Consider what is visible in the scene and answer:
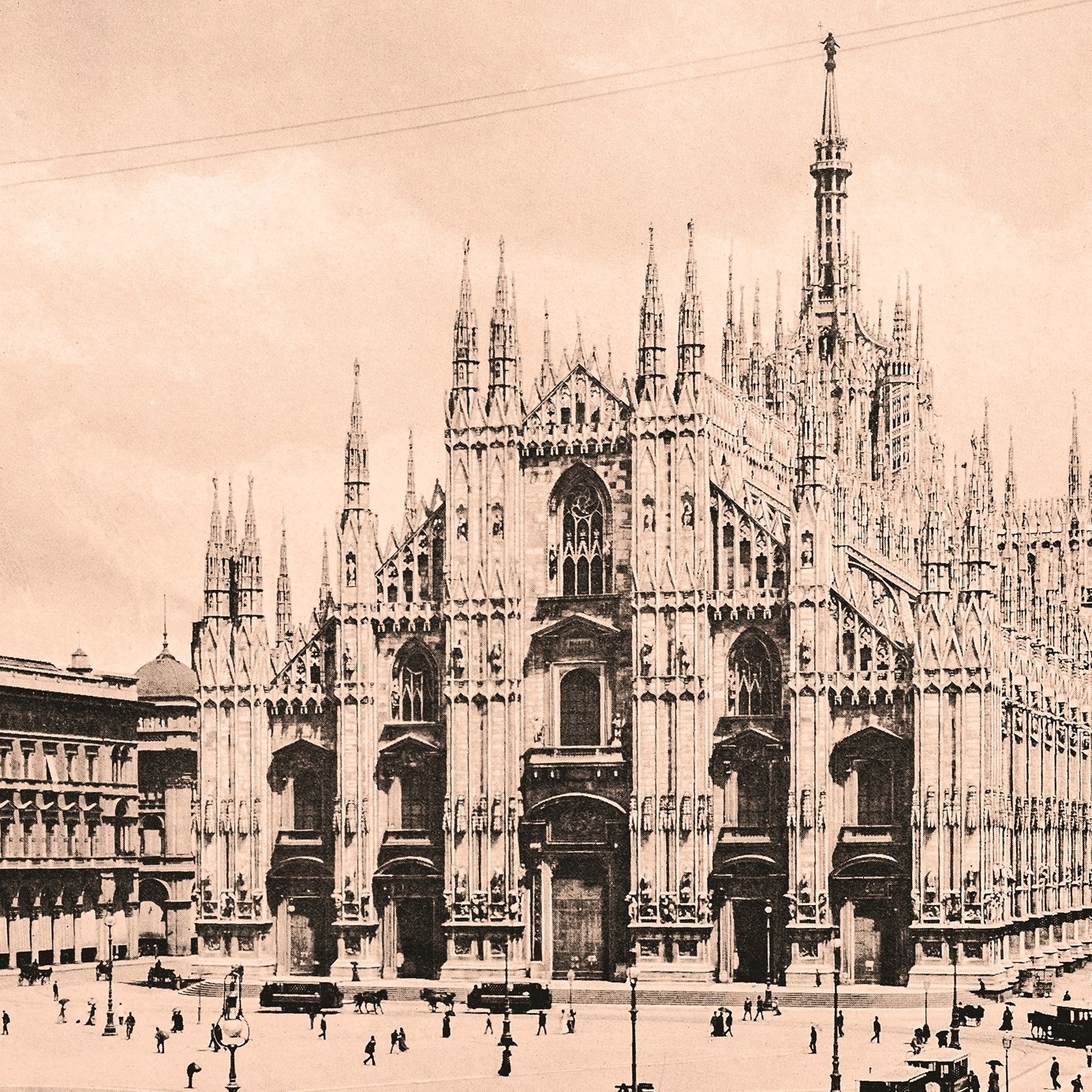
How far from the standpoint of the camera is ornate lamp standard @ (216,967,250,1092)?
5003 cm

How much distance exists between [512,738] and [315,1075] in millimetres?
27428

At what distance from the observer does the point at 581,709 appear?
3529 inches

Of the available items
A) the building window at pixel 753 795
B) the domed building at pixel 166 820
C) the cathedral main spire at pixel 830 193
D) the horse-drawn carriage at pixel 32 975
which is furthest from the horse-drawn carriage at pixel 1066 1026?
the cathedral main spire at pixel 830 193

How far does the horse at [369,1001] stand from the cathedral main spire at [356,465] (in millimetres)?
20081

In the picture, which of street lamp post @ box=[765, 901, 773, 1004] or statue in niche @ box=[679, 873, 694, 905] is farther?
statue in niche @ box=[679, 873, 694, 905]

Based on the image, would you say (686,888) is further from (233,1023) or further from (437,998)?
(233,1023)

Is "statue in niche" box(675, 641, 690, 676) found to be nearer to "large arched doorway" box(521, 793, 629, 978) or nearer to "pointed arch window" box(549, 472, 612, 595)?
"pointed arch window" box(549, 472, 612, 595)

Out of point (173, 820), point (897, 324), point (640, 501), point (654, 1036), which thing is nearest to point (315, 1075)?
point (654, 1036)

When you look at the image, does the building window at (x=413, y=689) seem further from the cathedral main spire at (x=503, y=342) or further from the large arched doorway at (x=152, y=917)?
the large arched doorway at (x=152, y=917)

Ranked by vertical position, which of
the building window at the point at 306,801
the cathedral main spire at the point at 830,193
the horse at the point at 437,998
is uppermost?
the cathedral main spire at the point at 830,193

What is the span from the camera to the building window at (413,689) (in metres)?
91.8

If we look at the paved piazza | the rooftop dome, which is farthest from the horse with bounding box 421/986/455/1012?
the rooftop dome

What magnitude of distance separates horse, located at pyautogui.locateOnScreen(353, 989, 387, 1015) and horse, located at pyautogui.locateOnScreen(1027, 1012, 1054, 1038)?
24.2m

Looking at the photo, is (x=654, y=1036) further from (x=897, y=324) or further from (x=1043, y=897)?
(x=897, y=324)
